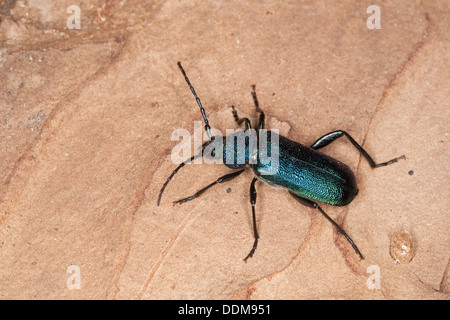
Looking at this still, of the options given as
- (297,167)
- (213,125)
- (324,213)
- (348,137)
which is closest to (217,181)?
(213,125)

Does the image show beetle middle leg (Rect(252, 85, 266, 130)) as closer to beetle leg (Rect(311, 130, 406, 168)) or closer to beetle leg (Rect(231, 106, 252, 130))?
beetle leg (Rect(231, 106, 252, 130))

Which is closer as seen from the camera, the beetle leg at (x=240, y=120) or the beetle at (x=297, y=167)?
the beetle at (x=297, y=167)

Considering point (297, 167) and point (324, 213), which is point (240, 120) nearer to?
point (297, 167)

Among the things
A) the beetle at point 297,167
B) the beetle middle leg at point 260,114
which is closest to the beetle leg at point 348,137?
the beetle at point 297,167

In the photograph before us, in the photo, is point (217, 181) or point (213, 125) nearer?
point (217, 181)

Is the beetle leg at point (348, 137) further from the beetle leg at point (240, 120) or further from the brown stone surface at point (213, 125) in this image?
the beetle leg at point (240, 120)

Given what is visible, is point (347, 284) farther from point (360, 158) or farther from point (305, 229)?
point (360, 158)
